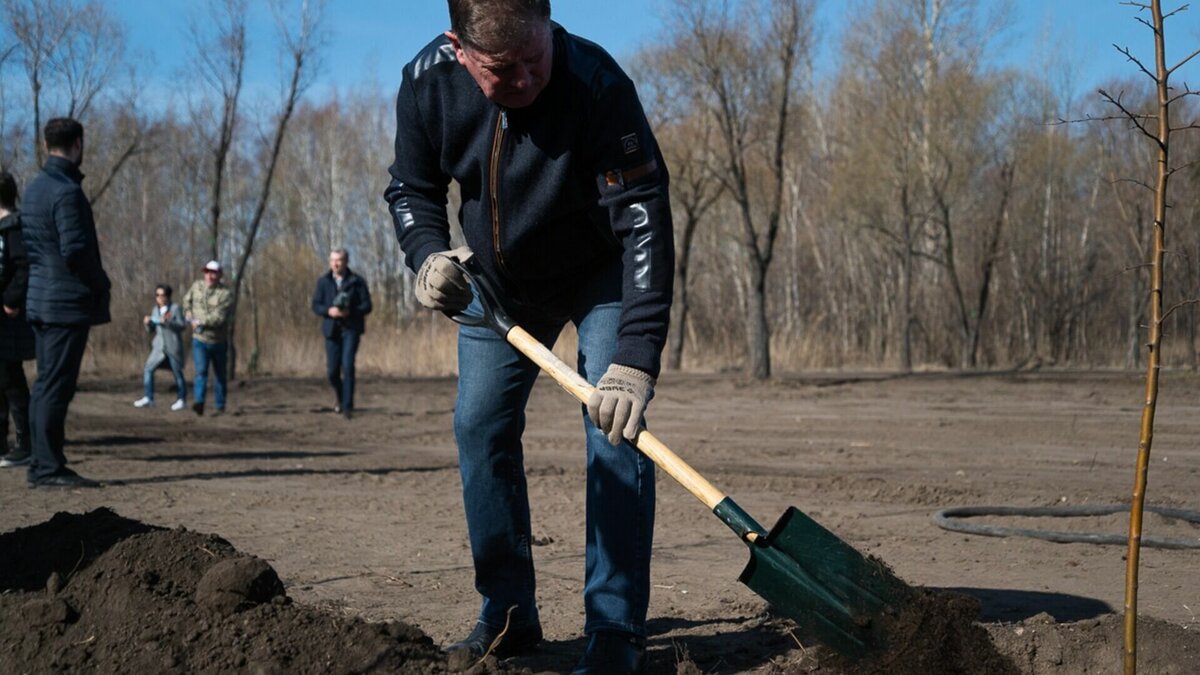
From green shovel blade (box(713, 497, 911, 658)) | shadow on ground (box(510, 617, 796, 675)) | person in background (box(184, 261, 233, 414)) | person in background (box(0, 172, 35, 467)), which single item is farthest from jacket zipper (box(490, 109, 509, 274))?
person in background (box(184, 261, 233, 414))

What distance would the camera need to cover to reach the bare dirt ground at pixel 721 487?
13.7 feet

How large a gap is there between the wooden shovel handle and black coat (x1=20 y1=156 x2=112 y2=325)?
16.4 feet

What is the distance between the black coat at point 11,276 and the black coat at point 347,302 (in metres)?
5.41

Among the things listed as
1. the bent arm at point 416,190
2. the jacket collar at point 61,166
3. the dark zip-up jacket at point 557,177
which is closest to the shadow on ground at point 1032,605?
the dark zip-up jacket at point 557,177

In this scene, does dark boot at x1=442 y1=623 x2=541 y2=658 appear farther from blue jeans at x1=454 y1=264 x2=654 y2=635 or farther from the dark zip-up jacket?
the dark zip-up jacket

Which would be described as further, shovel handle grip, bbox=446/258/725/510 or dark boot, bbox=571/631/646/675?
dark boot, bbox=571/631/646/675

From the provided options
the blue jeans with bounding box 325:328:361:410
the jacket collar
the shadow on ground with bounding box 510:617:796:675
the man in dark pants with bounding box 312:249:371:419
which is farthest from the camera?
the blue jeans with bounding box 325:328:361:410

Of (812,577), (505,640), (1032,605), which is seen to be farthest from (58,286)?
(1032,605)

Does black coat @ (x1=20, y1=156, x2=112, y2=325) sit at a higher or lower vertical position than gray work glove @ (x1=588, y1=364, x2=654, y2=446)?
higher

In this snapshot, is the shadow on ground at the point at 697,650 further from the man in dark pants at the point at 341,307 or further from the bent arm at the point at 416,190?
the man in dark pants at the point at 341,307

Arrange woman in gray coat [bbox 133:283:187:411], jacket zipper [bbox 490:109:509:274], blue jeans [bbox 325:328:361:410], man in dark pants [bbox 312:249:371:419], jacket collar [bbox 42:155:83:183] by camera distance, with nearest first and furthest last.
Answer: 1. jacket zipper [bbox 490:109:509:274]
2. jacket collar [bbox 42:155:83:183]
3. man in dark pants [bbox 312:249:371:419]
4. blue jeans [bbox 325:328:361:410]
5. woman in gray coat [bbox 133:283:187:411]

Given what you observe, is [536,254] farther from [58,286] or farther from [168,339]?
[168,339]

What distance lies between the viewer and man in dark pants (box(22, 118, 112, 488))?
297 inches

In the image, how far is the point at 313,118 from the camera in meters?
53.5
